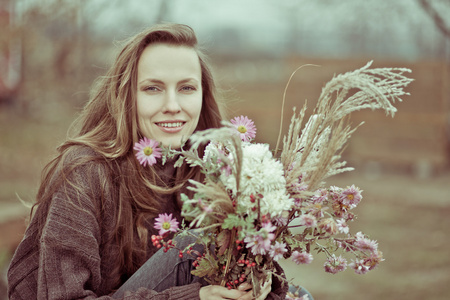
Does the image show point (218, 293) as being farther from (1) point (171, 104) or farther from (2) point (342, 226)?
(1) point (171, 104)

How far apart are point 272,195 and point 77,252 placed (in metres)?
0.81

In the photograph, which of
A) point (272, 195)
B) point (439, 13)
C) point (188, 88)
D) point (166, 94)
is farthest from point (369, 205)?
point (272, 195)

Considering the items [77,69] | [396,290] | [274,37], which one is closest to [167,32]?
[396,290]

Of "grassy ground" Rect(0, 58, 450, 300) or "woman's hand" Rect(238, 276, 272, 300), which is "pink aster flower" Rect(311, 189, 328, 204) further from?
"grassy ground" Rect(0, 58, 450, 300)

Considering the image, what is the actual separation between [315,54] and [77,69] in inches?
151

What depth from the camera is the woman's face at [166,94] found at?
2.46 metres

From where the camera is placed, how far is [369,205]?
22.7 feet

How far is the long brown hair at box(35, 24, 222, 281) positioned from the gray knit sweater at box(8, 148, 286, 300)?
1.3 inches

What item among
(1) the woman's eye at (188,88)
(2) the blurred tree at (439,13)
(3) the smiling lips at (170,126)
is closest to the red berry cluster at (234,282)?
(3) the smiling lips at (170,126)

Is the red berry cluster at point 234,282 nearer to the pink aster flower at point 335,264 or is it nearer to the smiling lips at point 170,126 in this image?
the pink aster flower at point 335,264

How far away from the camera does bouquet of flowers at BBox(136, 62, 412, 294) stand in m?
1.85

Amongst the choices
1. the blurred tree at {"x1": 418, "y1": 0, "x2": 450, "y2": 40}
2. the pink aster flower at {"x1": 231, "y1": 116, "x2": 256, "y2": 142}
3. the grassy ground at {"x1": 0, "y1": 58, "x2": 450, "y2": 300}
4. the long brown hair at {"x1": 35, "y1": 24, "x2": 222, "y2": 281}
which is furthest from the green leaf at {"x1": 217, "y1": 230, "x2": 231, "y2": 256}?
the blurred tree at {"x1": 418, "y1": 0, "x2": 450, "y2": 40}

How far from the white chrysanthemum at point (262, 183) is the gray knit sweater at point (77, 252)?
50cm

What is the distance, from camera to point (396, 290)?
4547mm
